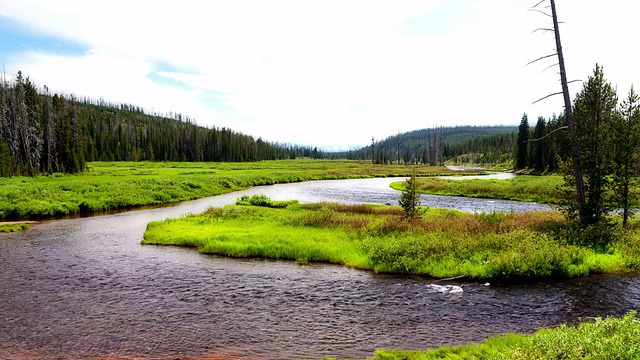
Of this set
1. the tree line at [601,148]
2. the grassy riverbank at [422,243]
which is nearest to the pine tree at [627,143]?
the tree line at [601,148]

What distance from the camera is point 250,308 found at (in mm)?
15000

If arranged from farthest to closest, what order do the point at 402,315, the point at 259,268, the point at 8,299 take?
the point at 259,268
the point at 8,299
the point at 402,315

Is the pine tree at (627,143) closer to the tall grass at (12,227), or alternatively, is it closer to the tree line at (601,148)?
the tree line at (601,148)

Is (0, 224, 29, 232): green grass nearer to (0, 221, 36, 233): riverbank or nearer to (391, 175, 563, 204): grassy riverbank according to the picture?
(0, 221, 36, 233): riverbank

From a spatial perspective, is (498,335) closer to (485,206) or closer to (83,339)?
(83,339)

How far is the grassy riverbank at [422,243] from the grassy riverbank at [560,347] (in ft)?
26.3

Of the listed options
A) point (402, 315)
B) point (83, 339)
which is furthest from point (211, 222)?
point (402, 315)

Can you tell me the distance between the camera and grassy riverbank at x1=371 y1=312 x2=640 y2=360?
8.27 m

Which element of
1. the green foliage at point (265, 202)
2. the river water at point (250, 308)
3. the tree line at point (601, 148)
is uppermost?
the tree line at point (601, 148)

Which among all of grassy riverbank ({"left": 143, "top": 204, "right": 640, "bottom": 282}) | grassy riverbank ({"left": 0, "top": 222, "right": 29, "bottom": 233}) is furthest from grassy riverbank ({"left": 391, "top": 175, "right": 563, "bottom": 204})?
grassy riverbank ({"left": 0, "top": 222, "right": 29, "bottom": 233})

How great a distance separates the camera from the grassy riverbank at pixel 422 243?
1873 centimetres

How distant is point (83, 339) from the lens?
40.7 ft

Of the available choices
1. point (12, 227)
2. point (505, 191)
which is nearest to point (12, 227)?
point (12, 227)

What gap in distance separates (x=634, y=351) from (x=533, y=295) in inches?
344
